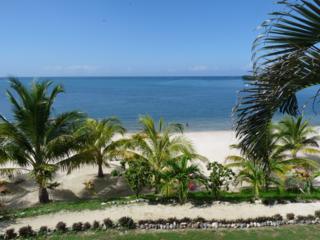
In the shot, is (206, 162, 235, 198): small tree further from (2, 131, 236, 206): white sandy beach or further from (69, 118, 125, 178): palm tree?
(69, 118, 125, 178): palm tree

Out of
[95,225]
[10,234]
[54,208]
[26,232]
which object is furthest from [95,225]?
[54,208]

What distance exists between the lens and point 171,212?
8852 millimetres

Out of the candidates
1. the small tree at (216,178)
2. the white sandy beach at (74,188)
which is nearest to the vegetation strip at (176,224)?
the small tree at (216,178)

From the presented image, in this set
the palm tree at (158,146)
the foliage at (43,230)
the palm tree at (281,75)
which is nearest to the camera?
the palm tree at (281,75)

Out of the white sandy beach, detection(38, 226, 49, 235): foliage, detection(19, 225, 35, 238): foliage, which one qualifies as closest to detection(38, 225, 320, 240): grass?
detection(38, 226, 49, 235): foliage

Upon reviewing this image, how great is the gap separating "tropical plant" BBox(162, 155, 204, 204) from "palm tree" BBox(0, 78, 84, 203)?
10.5 feet

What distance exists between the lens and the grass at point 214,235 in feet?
23.6

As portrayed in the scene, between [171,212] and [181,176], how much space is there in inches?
47.7

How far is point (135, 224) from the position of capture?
7.88 m

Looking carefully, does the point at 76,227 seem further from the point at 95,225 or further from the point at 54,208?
the point at 54,208

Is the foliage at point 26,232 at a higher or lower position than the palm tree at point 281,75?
lower

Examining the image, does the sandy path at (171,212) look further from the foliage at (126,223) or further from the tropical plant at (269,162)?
the tropical plant at (269,162)

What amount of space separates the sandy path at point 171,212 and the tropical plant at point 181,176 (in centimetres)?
44

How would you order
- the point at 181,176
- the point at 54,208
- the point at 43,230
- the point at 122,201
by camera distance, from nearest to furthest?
the point at 43,230, the point at 54,208, the point at 181,176, the point at 122,201
